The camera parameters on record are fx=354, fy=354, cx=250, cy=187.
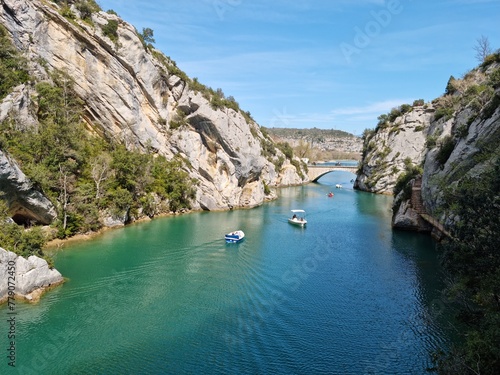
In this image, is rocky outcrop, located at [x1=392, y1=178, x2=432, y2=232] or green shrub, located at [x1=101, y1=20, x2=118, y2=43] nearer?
rocky outcrop, located at [x1=392, y1=178, x2=432, y2=232]

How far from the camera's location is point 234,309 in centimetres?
2102

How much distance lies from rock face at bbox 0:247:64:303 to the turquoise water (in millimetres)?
799

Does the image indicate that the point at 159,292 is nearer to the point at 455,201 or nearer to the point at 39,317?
the point at 39,317

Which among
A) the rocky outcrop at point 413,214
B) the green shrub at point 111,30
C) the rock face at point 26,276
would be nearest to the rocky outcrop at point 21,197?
the rock face at point 26,276

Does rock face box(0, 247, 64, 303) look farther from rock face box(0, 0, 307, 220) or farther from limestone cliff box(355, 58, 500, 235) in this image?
limestone cliff box(355, 58, 500, 235)

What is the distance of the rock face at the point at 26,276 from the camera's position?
20125 millimetres

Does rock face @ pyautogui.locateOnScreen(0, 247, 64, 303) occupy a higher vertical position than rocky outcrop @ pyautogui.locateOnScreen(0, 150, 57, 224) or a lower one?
lower

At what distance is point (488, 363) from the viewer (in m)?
12.0

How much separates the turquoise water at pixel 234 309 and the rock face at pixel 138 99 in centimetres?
2019

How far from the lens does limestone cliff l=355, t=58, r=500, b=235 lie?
85.0 feet

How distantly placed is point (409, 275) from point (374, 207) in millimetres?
37635

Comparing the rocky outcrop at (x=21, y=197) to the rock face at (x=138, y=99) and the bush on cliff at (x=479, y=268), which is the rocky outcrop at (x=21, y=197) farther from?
the bush on cliff at (x=479, y=268)

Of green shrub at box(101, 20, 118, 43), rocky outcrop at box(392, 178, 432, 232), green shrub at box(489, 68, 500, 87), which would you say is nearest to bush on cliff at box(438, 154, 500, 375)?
green shrub at box(489, 68, 500, 87)

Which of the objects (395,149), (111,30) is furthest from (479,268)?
(395,149)
